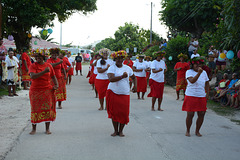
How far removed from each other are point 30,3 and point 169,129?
1200cm

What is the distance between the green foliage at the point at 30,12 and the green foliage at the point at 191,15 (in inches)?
371

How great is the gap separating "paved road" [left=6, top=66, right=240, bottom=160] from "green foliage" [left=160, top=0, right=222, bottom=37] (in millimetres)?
18804

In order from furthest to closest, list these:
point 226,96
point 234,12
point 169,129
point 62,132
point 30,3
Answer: point 30,3 < point 226,96 < point 234,12 < point 169,129 < point 62,132

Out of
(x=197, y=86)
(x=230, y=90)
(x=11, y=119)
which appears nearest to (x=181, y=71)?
(x=230, y=90)

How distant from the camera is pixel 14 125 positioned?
24.9 feet

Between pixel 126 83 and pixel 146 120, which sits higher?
pixel 126 83

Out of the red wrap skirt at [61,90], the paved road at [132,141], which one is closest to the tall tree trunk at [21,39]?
the red wrap skirt at [61,90]

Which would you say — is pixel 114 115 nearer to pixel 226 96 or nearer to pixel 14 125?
pixel 14 125

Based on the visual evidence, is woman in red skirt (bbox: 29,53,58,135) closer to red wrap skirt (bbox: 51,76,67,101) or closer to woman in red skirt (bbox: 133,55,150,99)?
red wrap skirt (bbox: 51,76,67,101)

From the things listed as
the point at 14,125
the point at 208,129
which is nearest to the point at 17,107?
the point at 14,125

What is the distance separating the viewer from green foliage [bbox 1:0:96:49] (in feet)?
53.5

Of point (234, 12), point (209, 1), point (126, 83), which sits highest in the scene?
point (209, 1)

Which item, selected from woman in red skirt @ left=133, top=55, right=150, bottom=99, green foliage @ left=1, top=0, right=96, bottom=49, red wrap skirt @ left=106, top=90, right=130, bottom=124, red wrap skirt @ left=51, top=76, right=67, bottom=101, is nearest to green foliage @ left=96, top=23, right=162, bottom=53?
green foliage @ left=1, top=0, right=96, bottom=49

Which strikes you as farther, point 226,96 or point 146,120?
point 226,96
